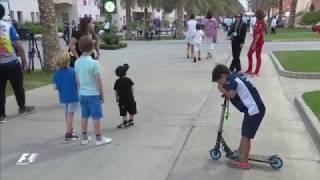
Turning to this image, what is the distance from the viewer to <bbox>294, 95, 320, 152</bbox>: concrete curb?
637cm

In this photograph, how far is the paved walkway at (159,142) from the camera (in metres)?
5.30

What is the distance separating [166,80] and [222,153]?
6386mm

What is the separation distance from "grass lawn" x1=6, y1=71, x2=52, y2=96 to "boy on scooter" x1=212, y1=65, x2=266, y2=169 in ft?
21.5

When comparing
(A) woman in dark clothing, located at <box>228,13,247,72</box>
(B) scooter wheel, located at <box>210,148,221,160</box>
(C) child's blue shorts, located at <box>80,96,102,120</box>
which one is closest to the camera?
(B) scooter wheel, located at <box>210,148,221,160</box>

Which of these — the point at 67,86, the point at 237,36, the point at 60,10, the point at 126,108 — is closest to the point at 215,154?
the point at 126,108

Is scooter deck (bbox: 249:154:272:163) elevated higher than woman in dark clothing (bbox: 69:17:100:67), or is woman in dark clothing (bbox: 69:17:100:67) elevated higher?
woman in dark clothing (bbox: 69:17:100:67)

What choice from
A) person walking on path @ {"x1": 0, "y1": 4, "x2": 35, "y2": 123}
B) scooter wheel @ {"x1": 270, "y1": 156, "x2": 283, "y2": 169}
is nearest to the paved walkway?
scooter wheel @ {"x1": 270, "y1": 156, "x2": 283, "y2": 169}

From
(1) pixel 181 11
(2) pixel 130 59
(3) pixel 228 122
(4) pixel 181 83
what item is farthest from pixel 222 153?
(1) pixel 181 11

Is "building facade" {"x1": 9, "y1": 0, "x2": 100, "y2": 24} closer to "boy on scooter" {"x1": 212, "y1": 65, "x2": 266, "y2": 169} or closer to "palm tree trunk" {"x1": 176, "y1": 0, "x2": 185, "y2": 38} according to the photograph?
"palm tree trunk" {"x1": 176, "y1": 0, "x2": 185, "y2": 38}

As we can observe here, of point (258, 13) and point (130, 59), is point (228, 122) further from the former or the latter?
point (130, 59)

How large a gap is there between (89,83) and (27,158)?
122cm

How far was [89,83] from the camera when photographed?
6211 mm

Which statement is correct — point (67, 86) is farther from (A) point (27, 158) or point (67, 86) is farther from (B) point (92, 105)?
(A) point (27, 158)

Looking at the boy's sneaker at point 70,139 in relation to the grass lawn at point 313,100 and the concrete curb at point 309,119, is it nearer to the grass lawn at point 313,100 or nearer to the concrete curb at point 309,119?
the concrete curb at point 309,119
